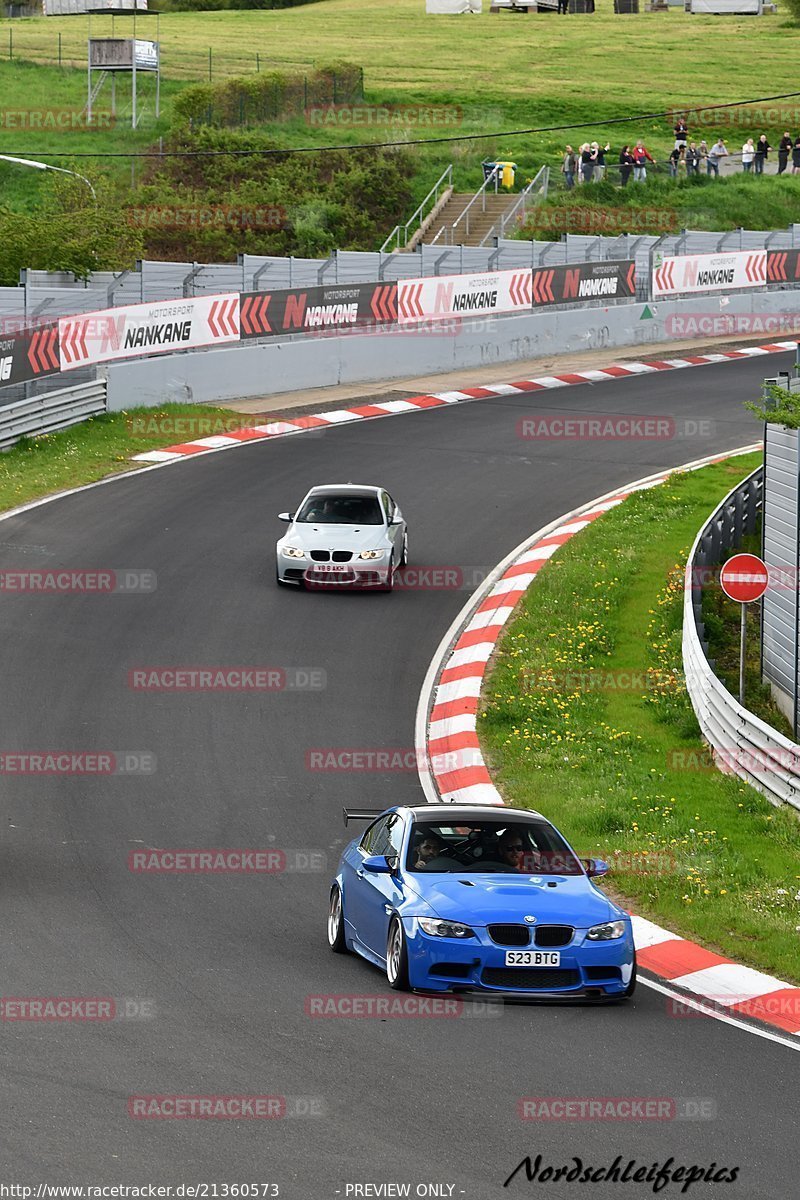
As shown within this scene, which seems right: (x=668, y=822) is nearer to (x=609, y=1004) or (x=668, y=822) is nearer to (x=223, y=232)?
(x=609, y=1004)

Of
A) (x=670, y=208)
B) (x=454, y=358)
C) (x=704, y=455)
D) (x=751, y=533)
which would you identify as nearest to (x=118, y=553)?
(x=751, y=533)

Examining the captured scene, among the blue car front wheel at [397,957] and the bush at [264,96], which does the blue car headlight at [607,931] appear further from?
the bush at [264,96]

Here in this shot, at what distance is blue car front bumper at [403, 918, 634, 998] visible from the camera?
1077cm

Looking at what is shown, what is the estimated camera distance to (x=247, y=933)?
12.3 m

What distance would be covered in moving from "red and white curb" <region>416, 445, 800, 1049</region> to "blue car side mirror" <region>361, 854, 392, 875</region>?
2058mm

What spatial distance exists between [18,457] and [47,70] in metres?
67.3

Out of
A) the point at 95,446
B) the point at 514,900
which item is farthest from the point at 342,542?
the point at 514,900

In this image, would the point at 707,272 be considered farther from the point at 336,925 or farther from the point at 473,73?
the point at 473,73

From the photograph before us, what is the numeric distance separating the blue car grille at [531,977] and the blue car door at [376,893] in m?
0.79

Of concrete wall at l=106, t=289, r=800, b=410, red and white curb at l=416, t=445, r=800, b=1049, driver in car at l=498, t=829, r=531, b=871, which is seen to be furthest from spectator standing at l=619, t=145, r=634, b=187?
driver in car at l=498, t=829, r=531, b=871

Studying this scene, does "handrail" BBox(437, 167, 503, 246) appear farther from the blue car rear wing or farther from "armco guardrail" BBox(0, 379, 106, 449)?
the blue car rear wing

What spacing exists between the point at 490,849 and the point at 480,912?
108cm

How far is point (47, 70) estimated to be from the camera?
299 feet

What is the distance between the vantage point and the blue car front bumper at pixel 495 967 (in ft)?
35.3
